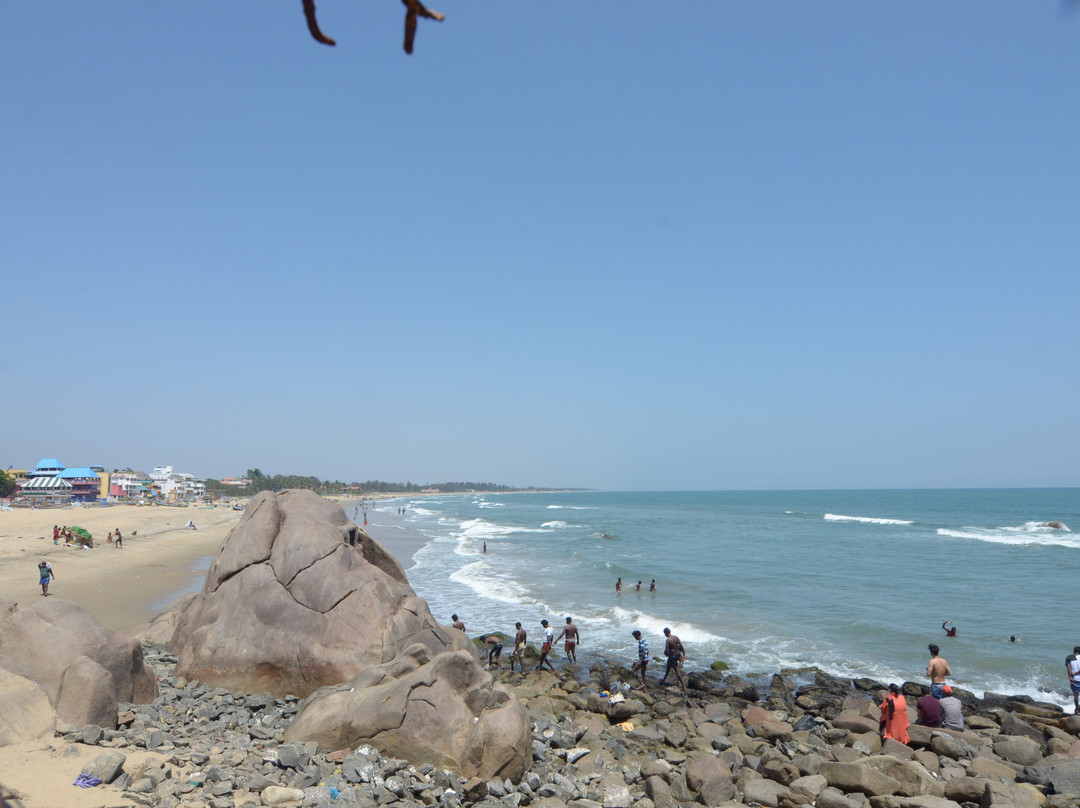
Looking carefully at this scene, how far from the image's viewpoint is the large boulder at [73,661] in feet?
32.9

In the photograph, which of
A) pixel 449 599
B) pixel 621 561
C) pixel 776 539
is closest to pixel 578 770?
pixel 449 599

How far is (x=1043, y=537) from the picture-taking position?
65.1m

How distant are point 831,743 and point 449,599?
63.7 ft

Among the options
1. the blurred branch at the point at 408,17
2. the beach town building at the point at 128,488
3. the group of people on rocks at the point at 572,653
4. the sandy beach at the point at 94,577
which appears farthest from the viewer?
the beach town building at the point at 128,488

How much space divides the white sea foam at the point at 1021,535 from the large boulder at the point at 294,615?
60.8m

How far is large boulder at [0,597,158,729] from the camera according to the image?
10.0 meters

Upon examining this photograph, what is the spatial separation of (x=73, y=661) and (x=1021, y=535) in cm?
7935

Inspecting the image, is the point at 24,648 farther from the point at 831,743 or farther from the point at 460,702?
the point at 831,743

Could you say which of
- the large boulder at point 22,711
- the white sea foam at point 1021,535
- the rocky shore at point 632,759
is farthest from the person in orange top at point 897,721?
the white sea foam at point 1021,535

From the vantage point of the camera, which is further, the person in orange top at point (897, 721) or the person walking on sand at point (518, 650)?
the person walking on sand at point (518, 650)

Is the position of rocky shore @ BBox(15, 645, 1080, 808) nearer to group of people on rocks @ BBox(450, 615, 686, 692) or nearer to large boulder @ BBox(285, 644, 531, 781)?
large boulder @ BBox(285, 644, 531, 781)

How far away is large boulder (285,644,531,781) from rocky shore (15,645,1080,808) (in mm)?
248

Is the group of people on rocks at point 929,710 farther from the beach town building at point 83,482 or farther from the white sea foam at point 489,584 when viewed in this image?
the beach town building at point 83,482

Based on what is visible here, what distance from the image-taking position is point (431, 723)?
1039cm
